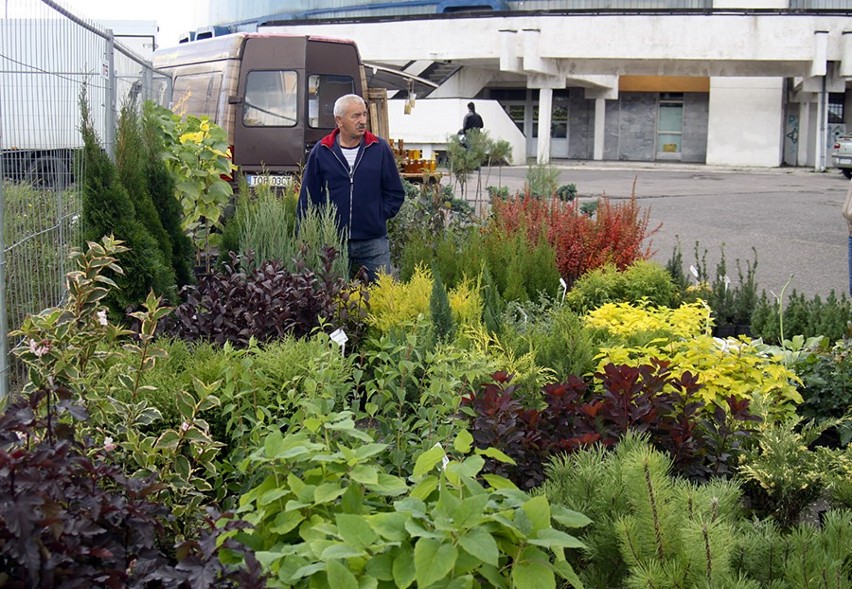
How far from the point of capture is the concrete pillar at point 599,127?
43.3 m

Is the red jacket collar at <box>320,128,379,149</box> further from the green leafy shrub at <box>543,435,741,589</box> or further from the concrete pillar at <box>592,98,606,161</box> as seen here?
the concrete pillar at <box>592,98,606,161</box>

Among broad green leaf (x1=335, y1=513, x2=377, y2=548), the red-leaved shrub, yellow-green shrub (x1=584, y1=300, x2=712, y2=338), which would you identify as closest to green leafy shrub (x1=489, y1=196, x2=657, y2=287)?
the red-leaved shrub

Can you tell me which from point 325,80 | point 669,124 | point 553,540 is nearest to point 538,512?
point 553,540

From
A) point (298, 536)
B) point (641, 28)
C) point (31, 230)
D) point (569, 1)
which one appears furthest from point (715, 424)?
point (569, 1)

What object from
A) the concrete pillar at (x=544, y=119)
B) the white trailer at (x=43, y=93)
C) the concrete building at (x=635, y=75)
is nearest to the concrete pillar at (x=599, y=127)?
the concrete building at (x=635, y=75)

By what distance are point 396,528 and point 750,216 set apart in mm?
17863

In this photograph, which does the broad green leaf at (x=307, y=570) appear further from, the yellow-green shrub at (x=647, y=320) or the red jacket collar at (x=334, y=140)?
the red jacket collar at (x=334, y=140)

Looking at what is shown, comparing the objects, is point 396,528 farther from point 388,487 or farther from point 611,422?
point 611,422

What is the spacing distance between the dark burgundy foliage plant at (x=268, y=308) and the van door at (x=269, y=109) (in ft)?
34.4

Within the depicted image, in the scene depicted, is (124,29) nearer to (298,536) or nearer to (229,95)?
(229,95)

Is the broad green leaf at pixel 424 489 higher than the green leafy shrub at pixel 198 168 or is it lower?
lower

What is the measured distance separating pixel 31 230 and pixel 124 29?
21.3 metres

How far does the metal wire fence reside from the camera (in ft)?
18.1

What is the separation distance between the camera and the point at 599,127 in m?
43.7
